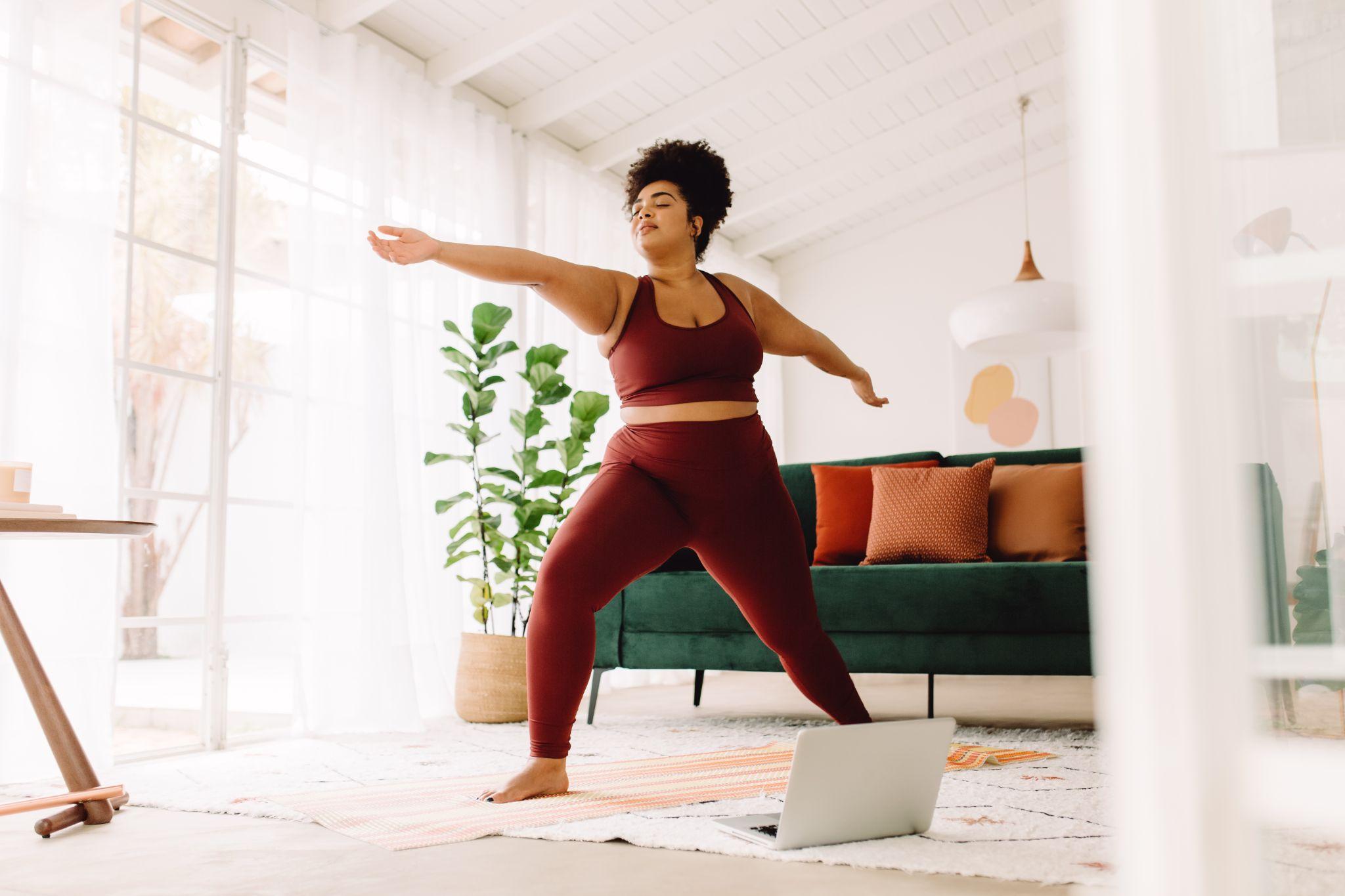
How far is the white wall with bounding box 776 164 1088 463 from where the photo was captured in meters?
6.41

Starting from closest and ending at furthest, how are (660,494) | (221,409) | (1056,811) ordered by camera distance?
(1056,811) → (660,494) → (221,409)

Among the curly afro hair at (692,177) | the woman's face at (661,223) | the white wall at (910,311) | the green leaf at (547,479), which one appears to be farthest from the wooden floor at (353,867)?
the white wall at (910,311)

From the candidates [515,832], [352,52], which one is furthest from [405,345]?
[515,832]

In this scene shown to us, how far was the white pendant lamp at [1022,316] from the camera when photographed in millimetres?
4082

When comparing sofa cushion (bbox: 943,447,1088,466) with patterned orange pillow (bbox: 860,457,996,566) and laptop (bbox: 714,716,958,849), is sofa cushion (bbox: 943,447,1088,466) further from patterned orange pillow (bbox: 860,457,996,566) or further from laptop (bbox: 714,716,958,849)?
laptop (bbox: 714,716,958,849)

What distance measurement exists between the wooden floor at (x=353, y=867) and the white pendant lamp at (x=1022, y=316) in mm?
3054

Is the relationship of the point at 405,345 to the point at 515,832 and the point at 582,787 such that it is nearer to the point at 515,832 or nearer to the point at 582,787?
the point at 582,787

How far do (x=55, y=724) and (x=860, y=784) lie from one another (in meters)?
Result: 1.35

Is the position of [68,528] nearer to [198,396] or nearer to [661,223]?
[661,223]

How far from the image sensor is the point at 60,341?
100 inches

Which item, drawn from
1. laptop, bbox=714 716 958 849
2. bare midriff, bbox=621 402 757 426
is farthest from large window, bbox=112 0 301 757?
laptop, bbox=714 716 958 849

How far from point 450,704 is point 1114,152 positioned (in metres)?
3.62

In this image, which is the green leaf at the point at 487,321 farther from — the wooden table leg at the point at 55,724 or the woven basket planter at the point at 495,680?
the wooden table leg at the point at 55,724

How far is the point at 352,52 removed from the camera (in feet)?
12.0
